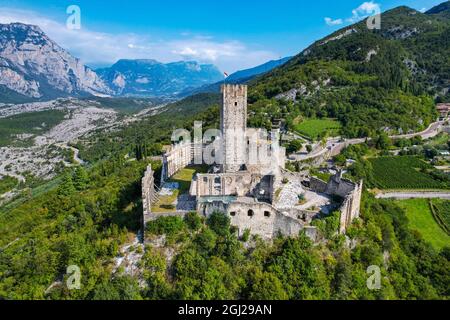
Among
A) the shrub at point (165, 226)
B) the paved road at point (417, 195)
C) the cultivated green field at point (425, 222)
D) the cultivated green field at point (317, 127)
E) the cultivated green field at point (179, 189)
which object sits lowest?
the cultivated green field at point (425, 222)

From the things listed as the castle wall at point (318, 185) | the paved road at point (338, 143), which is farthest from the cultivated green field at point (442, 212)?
the castle wall at point (318, 185)

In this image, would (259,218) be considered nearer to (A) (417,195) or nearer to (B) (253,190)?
(B) (253,190)

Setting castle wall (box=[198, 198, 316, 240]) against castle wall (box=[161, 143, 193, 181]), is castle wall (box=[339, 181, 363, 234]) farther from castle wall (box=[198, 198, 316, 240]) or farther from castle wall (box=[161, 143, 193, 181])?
castle wall (box=[161, 143, 193, 181])

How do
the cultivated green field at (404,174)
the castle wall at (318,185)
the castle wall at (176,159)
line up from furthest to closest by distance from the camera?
the cultivated green field at (404,174) → the castle wall at (176,159) → the castle wall at (318,185)

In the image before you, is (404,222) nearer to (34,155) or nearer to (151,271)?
(151,271)

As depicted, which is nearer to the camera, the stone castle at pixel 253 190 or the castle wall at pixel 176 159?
the stone castle at pixel 253 190

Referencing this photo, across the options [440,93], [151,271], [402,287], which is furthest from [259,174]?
[440,93]

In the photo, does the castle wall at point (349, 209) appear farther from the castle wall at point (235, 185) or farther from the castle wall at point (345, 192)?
the castle wall at point (235, 185)

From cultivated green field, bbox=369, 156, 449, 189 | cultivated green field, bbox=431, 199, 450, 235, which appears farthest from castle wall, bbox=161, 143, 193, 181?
cultivated green field, bbox=431, 199, 450, 235
